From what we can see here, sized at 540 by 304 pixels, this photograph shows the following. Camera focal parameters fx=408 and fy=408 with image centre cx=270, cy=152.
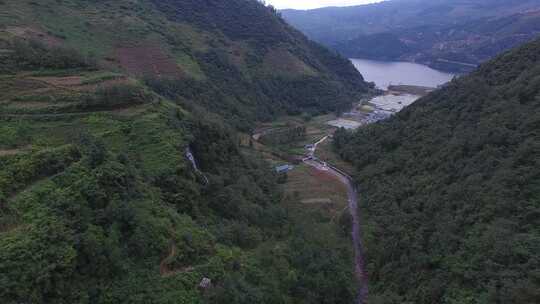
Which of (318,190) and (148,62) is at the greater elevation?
(148,62)

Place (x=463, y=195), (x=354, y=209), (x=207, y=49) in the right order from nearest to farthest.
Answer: (x=463, y=195) < (x=354, y=209) < (x=207, y=49)

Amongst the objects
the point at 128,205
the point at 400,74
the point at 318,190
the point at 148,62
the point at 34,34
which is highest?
the point at 34,34

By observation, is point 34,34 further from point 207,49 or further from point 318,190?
point 318,190

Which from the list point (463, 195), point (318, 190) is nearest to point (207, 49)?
point (318, 190)

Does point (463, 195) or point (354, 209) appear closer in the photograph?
point (463, 195)

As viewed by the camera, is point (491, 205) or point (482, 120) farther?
point (482, 120)

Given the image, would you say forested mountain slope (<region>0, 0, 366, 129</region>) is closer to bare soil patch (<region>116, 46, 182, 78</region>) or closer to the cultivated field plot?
bare soil patch (<region>116, 46, 182, 78</region>)

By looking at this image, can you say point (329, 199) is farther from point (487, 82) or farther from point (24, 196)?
point (24, 196)

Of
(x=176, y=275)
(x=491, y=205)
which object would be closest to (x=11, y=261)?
(x=176, y=275)
